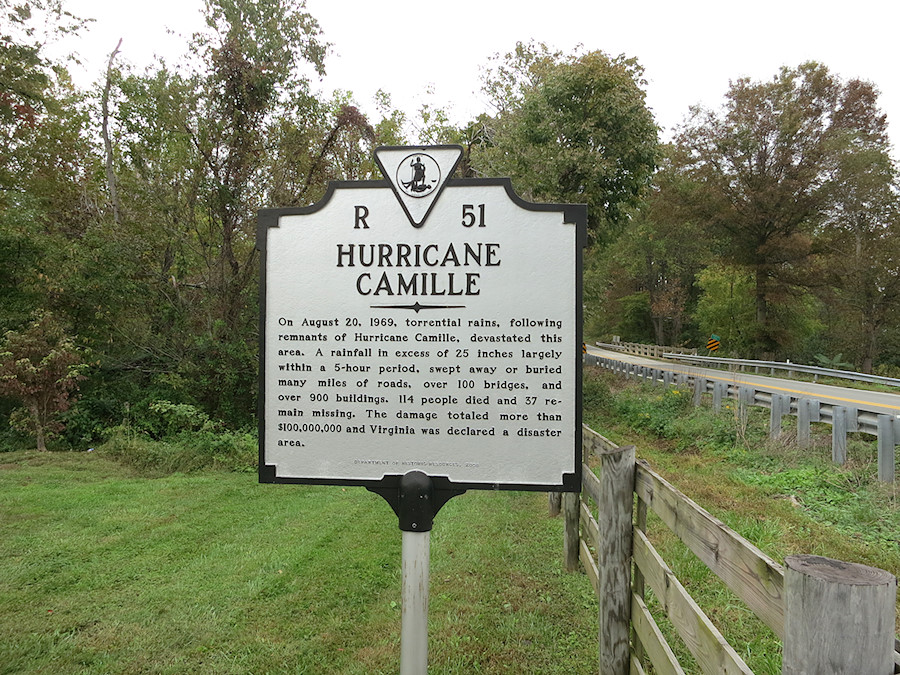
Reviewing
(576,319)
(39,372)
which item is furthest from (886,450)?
(39,372)

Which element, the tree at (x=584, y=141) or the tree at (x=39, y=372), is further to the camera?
the tree at (x=584, y=141)

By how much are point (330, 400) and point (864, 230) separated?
32.1 metres

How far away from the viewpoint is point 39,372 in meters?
10.5

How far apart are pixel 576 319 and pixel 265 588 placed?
11.2ft

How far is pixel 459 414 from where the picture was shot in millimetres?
2543

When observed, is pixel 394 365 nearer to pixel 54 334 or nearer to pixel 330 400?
pixel 330 400

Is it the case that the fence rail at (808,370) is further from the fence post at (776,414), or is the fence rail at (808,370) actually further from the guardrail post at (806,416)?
the guardrail post at (806,416)

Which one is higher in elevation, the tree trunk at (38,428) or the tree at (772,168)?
the tree at (772,168)

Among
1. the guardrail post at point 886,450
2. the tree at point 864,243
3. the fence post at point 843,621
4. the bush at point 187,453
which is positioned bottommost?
the bush at point 187,453

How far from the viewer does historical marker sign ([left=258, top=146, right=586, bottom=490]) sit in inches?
98.9

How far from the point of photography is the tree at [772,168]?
26.9m

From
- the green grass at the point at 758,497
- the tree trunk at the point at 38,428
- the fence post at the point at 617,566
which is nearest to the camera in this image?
the fence post at the point at 617,566

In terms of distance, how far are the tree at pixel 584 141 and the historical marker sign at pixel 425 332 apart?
1282cm

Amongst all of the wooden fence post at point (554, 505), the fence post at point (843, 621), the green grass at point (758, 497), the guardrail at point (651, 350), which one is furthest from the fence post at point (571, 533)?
the guardrail at point (651, 350)
